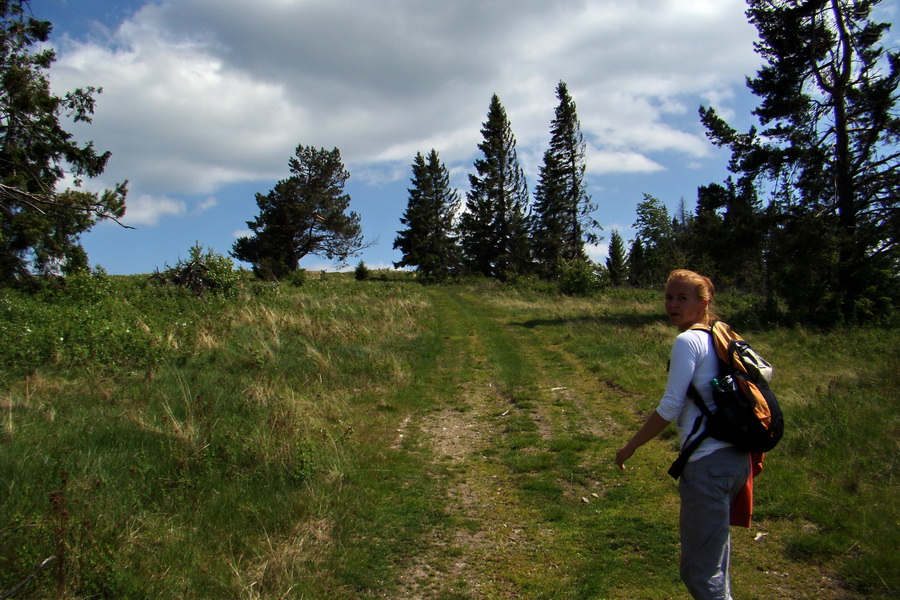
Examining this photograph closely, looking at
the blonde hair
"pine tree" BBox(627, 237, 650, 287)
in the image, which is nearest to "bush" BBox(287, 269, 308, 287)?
the blonde hair

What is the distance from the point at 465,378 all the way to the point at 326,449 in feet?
16.8

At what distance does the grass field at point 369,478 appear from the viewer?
3570 millimetres

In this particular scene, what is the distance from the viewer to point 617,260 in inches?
3354

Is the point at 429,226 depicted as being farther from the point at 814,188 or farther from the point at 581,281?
the point at 814,188

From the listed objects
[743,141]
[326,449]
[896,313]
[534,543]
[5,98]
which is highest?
[743,141]

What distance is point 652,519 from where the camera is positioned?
4633 mm

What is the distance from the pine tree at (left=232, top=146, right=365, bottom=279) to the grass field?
3337cm

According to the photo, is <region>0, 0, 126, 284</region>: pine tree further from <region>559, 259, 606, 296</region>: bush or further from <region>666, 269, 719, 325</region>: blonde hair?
<region>559, 259, 606, 296</region>: bush

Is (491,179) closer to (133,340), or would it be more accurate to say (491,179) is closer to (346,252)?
(346,252)

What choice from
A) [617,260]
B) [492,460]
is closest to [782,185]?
[492,460]

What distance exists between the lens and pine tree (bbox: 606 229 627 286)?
8353 cm

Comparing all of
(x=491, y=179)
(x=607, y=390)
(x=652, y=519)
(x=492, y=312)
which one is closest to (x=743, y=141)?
(x=492, y=312)

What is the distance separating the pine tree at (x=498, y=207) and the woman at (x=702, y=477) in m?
45.2

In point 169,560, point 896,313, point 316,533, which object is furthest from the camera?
point 896,313
